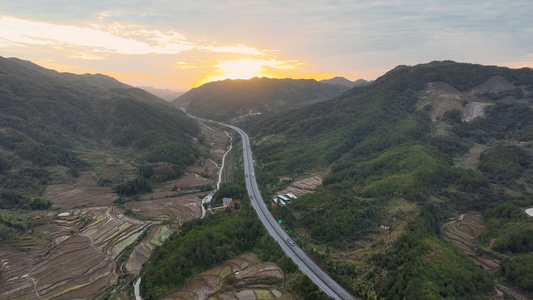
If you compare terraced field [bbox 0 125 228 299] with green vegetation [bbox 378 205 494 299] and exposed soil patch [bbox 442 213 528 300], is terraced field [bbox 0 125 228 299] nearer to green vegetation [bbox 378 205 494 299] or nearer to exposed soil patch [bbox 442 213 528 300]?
green vegetation [bbox 378 205 494 299]

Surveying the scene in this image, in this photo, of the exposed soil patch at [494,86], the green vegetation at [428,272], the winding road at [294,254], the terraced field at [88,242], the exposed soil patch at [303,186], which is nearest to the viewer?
the green vegetation at [428,272]

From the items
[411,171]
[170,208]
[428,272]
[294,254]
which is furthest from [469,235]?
[170,208]

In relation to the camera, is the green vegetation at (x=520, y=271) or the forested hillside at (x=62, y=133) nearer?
the green vegetation at (x=520, y=271)

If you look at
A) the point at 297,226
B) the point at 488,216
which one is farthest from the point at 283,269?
the point at 488,216

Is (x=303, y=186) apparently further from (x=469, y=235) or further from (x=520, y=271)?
(x=520, y=271)

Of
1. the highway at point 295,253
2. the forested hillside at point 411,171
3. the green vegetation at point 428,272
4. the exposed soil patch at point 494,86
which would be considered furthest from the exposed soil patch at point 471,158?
the highway at point 295,253

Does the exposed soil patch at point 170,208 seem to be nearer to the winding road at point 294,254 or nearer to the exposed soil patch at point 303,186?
the winding road at point 294,254

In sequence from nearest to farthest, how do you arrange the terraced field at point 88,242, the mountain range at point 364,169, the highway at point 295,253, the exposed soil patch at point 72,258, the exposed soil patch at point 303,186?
the highway at point 295,253, the exposed soil patch at point 72,258, the mountain range at point 364,169, the terraced field at point 88,242, the exposed soil patch at point 303,186
